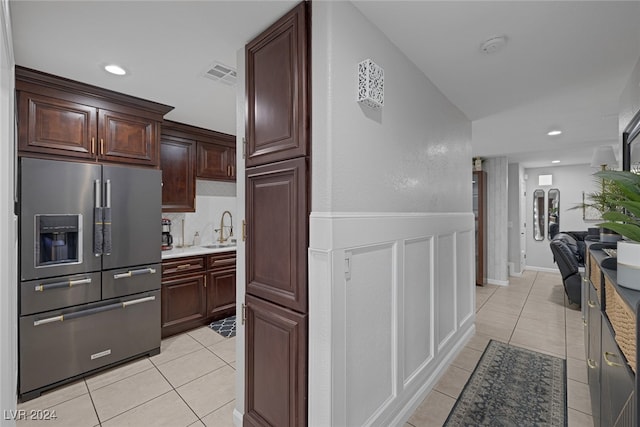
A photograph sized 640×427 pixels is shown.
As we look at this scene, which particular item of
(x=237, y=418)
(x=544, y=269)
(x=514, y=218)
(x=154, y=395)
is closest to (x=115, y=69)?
(x=154, y=395)

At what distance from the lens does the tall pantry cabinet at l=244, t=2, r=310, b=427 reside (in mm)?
1419

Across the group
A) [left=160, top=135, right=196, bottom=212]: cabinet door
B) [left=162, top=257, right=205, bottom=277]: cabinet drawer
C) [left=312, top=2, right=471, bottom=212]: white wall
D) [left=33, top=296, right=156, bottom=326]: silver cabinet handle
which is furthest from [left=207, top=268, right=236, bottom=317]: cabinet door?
[left=312, top=2, right=471, bottom=212]: white wall

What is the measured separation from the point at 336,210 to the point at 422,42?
49.8 inches

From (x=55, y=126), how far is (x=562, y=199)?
28.9ft

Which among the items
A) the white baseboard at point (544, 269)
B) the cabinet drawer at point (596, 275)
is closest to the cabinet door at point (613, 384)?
the cabinet drawer at point (596, 275)

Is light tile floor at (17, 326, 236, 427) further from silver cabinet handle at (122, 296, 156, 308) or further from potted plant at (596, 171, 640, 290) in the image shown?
potted plant at (596, 171, 640, 290)

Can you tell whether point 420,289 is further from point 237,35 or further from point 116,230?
point 116,230

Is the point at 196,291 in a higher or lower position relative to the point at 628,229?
lower

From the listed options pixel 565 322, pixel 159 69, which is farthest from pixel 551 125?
pixel 159 69

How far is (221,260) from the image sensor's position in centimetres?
358

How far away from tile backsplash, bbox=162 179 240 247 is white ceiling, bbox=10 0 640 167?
59.3 inches

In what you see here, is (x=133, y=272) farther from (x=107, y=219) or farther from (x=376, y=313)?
(x=376, y=313)

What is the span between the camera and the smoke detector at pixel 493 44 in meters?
1.74

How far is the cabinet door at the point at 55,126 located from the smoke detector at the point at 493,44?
3.08 m
